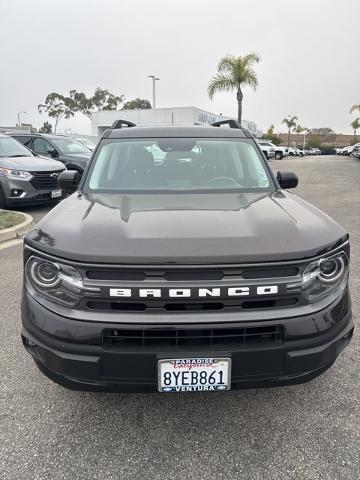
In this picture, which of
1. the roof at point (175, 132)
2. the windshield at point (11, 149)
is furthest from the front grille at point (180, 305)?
the windshield at point (11, 149)

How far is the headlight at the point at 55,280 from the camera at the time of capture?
2.03 m

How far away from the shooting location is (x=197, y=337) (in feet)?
6.52

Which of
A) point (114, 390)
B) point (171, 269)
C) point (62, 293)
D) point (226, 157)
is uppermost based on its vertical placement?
point (226, 157)

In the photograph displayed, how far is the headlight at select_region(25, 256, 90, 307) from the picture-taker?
6.67ft

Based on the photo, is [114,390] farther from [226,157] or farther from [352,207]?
[352,207]

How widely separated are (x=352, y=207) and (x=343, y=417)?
27.5 feet

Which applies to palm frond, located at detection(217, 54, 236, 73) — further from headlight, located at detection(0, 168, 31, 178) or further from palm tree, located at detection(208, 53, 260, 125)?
headlight, located at detection(0, 168, 31, 178)

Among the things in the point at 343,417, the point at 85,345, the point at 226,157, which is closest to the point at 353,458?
the point at 343,417

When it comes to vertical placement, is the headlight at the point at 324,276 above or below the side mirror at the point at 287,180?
below

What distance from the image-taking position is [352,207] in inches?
392

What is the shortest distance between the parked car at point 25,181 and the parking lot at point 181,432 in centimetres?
639

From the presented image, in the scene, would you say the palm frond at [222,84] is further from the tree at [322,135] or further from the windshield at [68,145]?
the tree at [322,135]

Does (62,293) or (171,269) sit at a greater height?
(171,269)

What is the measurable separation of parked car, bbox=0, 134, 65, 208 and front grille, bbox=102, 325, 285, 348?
752 cm
